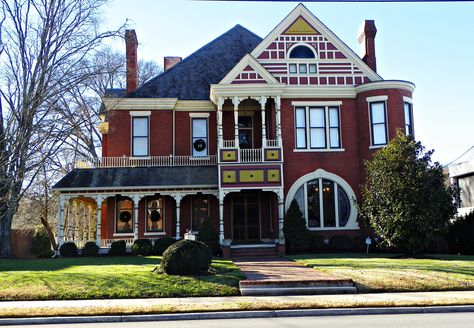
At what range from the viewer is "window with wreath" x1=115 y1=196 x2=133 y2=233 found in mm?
27438

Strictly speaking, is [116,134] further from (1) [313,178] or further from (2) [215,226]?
(1) [313,178]

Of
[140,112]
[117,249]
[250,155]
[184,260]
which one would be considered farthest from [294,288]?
[140,112]

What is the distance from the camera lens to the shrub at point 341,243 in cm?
2552

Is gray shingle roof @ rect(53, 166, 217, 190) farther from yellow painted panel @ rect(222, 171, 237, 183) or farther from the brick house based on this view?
yellow painted panel @ rect(222, 171, 237, 183)

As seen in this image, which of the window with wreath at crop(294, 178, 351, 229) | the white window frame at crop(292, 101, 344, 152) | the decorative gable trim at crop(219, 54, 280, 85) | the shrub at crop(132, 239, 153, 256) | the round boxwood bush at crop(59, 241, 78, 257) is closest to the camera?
the shrub at crop(132, 239, 153, 256)

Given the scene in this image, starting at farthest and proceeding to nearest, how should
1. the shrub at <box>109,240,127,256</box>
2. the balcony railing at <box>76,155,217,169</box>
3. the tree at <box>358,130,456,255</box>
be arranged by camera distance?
the balcony railing at <box>76,155,217,169</box>, the shrub at <box>109,240,127,256</box>, the tree at <box>358,130,456,255</box>

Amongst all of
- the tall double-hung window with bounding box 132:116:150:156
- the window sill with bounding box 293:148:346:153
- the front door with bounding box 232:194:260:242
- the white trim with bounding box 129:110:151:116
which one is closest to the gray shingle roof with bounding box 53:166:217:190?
the tall double-hung window with bounding box 132:116:150:156

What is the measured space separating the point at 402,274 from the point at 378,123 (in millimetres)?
12571

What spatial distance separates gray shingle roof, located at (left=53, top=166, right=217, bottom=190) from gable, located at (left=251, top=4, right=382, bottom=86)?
6.71 metres

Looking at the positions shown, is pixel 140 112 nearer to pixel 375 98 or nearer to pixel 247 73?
pixel 247 73

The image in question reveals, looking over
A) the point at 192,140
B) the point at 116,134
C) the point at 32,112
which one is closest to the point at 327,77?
the point at 192,140

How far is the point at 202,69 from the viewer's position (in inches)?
1204

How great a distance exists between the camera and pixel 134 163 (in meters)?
28.0

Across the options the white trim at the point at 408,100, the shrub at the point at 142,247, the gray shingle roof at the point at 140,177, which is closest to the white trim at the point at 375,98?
the white trim at the point at 408,100
